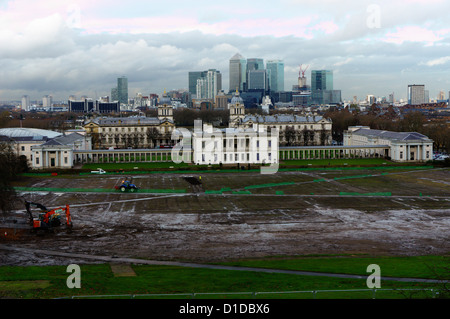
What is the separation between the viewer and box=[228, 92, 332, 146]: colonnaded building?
416 feet

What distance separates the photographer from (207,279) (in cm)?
2706

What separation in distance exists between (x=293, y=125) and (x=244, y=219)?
9225cm

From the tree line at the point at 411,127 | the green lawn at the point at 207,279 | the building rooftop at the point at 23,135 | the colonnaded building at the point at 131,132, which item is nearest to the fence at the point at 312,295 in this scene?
the green lawn at the point at 207,279

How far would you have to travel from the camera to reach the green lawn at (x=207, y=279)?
79.2 feet

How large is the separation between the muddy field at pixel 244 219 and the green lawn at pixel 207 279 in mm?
2980

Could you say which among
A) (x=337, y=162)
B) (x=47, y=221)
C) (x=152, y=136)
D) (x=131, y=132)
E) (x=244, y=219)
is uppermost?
(x=131, y=132)

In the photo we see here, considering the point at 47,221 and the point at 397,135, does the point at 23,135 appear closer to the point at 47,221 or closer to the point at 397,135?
the point at 47,221

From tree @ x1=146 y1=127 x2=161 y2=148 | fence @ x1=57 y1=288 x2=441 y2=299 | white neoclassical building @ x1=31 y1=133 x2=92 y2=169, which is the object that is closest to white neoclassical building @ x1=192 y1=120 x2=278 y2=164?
white neoclassical building @ x1=31 y1=133 x2=92 y2=169

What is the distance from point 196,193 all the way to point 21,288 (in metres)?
37.5

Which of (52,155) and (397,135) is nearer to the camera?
(52,155)

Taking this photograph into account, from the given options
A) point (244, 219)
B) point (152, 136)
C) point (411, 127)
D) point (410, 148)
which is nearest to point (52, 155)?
point (152, 136)

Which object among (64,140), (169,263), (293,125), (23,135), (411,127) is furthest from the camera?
(293,125)

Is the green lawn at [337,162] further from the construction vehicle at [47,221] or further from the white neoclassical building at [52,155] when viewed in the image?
the construction vehicle at [47,221]
